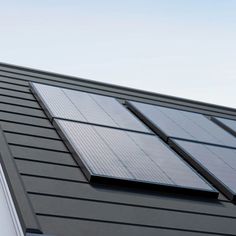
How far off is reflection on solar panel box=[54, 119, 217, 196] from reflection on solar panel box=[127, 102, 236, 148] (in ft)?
3.16

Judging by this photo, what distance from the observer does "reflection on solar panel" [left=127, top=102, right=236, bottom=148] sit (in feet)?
31.2

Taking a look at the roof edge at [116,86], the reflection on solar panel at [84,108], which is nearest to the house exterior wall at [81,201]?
the reflection on solar panel at [84,108]

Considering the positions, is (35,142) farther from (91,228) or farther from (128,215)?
(91,228)

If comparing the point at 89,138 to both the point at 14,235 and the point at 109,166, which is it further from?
the point at 14,235

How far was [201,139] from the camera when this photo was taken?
9.55m

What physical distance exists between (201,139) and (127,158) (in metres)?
2.35

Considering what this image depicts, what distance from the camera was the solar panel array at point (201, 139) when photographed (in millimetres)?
8109

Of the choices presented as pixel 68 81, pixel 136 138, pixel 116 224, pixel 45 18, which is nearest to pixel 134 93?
pixel 68 81

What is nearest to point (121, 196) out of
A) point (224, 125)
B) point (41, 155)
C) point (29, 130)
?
point (41, 155)

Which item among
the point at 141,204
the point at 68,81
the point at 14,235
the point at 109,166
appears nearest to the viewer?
the point at 14,235

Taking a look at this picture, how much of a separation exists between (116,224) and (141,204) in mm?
775

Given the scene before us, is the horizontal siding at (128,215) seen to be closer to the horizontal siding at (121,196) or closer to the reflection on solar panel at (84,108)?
the horizontal siding at (121,196)

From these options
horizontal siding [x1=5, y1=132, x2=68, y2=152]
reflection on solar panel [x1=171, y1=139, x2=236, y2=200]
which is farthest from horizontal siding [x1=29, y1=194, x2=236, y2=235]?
horizontal siding [x1=5, y1=132, x2=68, y2=152]

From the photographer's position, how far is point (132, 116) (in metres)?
9.69
